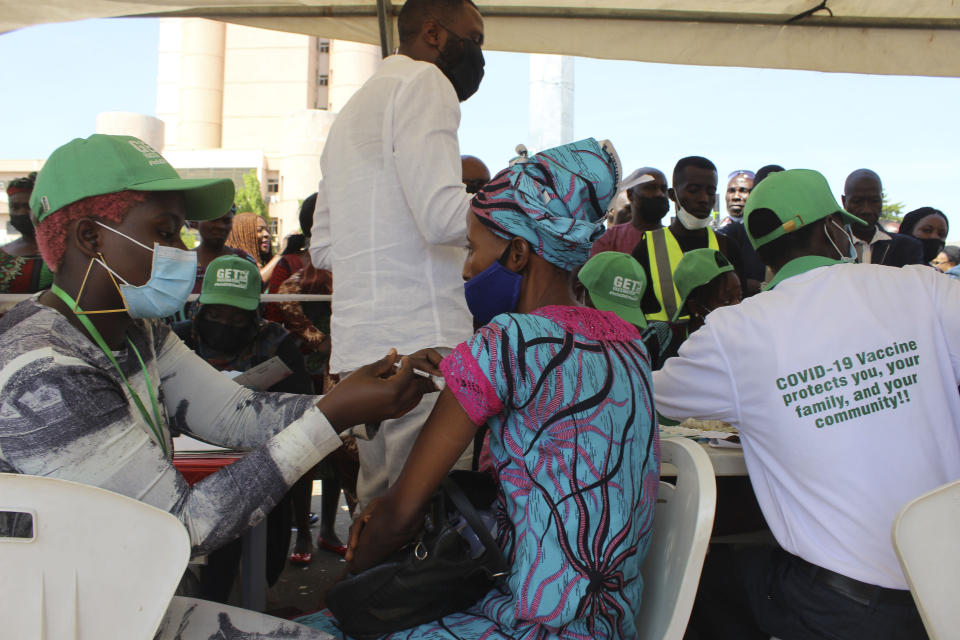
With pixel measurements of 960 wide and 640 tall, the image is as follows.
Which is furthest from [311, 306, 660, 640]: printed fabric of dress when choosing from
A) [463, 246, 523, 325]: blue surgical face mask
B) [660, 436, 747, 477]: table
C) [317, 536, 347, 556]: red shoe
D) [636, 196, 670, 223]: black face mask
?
[636, 196, 670, 223]: black face mask

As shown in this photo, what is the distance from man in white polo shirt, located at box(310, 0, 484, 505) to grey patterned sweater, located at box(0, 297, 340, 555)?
0.68 metres

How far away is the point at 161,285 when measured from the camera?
5.42 feet

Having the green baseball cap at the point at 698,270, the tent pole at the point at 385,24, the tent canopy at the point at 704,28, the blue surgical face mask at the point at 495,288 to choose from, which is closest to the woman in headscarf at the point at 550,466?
the blue surgical face mask at the point at 495,288

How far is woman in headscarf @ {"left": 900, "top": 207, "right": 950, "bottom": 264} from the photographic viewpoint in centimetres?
667

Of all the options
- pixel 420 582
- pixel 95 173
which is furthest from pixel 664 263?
pixel 95 173

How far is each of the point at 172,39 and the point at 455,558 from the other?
2109 inches

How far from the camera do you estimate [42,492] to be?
1.18 m

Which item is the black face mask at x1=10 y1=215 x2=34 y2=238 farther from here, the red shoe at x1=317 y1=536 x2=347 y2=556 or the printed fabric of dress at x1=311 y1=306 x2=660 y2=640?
the printed fabric of dress at x1=311 y1=306 x2=660 y2=640

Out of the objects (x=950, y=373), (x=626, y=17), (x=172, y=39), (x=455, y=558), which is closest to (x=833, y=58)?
(x=626, y=17)

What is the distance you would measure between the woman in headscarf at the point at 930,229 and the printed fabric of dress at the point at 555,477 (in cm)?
624

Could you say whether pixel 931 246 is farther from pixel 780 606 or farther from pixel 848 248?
pixel 780 606

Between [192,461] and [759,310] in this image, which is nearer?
[759,310]

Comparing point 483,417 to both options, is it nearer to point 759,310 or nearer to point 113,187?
point 759,310

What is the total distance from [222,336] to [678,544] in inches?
101
